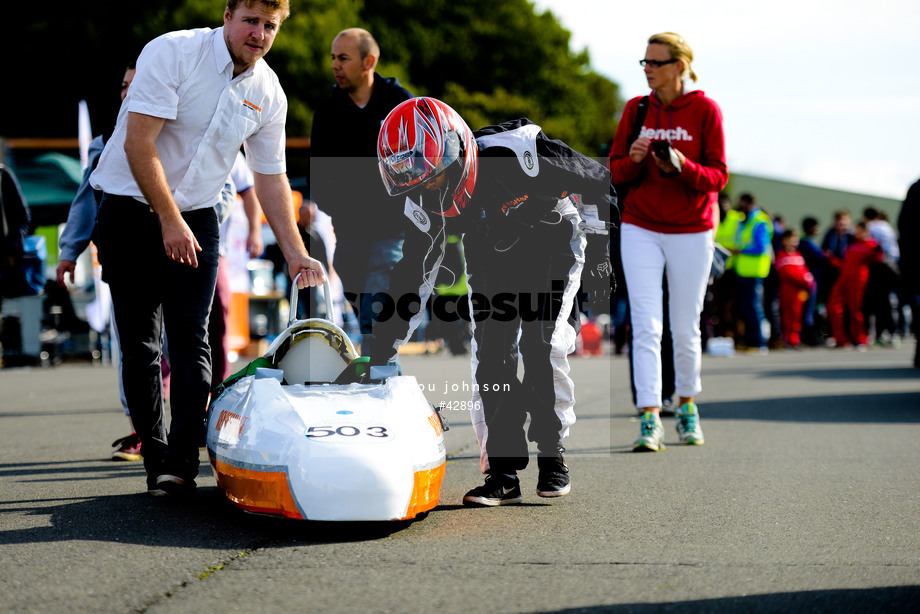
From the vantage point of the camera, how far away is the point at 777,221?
1730 cm

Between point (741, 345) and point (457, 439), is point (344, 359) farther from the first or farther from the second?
point (741, 345)

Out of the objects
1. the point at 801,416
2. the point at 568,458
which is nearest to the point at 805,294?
→ the point at 801,416

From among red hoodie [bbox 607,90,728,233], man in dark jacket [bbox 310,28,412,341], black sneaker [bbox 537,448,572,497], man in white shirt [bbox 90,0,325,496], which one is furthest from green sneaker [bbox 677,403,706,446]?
man in white shirt [bbox 90,0,325,496]

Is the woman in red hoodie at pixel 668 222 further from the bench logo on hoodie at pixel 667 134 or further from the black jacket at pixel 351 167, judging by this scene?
the black jacket at pixel 351 167

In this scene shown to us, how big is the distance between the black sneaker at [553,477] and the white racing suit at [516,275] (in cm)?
6

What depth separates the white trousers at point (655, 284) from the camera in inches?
231

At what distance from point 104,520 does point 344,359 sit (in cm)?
116

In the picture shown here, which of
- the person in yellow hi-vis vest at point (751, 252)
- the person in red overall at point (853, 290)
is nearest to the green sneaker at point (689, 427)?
the person in yellow hi-vis vest at point (751, 252)

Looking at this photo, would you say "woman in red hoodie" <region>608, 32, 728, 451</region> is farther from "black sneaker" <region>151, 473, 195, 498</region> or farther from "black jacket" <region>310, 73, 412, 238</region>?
"black sneaker" <region>151, 473, 195, 498</region>

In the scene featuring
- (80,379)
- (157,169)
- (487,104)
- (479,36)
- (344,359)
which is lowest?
(80,379)

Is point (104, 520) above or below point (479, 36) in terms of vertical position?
below

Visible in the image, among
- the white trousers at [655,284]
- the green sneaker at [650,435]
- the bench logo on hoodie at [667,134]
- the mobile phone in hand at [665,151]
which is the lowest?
the green sneaker at [650,435]

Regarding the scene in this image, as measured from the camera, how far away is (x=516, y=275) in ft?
14.3

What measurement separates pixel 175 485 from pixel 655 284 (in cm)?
291
